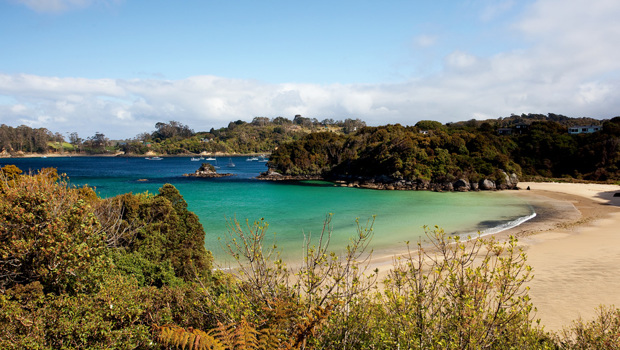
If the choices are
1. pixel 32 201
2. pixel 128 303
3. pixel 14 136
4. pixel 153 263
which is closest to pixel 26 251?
pixel 32 201

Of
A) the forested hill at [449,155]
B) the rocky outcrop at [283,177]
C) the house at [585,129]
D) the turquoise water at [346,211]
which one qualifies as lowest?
the turquoise water at [346,211]

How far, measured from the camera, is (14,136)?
174 meters

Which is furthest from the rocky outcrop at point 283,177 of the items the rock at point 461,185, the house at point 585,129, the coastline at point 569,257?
the house at point 585,129

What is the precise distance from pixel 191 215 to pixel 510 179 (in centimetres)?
5311

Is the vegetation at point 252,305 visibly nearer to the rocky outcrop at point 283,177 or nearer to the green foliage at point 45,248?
the green foliage at point 45,248

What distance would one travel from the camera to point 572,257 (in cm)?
2047

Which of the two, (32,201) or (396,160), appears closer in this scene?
(32,201)

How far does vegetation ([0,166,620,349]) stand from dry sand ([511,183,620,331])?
6994 mm

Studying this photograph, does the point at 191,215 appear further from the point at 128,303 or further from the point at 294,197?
the point at 294,197

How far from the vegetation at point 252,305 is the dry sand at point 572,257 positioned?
6994 millimetres

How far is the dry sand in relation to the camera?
13758 millimetres

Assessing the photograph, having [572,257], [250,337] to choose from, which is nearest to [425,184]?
[572,257]

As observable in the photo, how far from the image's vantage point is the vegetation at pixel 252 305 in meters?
5.00

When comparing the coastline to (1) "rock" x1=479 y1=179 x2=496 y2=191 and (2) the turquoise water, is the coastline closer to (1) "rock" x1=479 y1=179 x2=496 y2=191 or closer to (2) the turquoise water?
(2) the turquoise water
